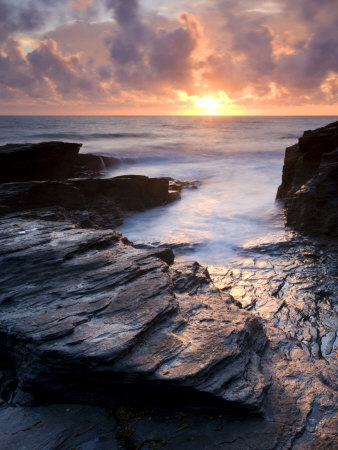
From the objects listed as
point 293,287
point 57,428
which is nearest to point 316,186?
point 293,287

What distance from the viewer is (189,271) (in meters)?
6.80

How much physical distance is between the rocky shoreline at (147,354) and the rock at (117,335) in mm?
17

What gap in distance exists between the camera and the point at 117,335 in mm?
4109

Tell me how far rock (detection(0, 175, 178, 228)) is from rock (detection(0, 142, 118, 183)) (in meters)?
4.36

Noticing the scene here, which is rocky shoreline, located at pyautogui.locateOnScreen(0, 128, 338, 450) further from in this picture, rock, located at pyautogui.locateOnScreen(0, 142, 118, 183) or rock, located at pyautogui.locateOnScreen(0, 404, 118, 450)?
rock, located at pyautogui.locateOnScreen(0, 142, 118, 183)

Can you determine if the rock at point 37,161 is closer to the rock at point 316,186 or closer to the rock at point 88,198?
the rock at point 88,198

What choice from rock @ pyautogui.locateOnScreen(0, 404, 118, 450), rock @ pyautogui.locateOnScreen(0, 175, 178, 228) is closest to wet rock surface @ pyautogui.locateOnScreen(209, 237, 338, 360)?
rock @ pyautogui.locateOnScreen(0, 404, 118, 450)

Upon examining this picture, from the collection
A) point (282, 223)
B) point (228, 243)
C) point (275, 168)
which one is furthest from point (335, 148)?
point (275, 168)

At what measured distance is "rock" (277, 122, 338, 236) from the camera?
1039 cm

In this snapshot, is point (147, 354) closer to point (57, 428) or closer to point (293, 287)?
point (57, 428)

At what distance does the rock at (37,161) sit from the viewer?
15.3 metres

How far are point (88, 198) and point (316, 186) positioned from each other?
28.2 ft

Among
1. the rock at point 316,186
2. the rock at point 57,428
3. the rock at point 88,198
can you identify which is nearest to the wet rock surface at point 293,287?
the rock at point 316,186

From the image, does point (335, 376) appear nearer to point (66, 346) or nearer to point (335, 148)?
point (66, 346)
